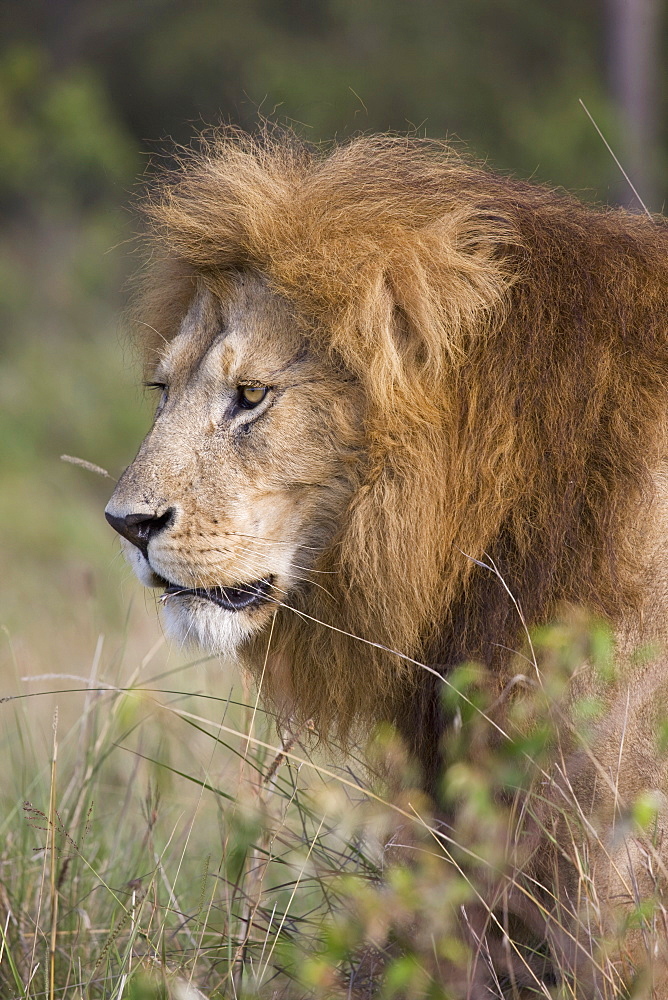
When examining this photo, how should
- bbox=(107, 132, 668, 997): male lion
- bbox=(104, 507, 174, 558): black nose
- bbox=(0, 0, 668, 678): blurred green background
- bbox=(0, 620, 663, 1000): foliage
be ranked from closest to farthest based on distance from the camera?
bbox=(0, 620, 663, 1000): foliage < bbox=(107, 132, 668, 997): male lion < bbox=(104, 507, 174, 558): black nose < bbox=(0, 0, 668, 678): blurred green background

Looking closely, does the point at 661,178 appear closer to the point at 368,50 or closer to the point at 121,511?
the point at 368,50

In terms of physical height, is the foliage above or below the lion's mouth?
below

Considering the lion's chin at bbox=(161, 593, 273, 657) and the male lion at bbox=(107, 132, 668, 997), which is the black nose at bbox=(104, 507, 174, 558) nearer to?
the male lion at bbox=(107, 132, 668, 997)

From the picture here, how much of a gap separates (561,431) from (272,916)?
147 centimetres

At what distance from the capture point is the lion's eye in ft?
8.59

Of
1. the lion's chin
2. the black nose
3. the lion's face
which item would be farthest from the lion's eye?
the lion's chin

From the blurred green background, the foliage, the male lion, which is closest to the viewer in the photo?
the foliage

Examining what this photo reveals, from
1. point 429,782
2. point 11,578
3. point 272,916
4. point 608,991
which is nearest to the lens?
point 608,991

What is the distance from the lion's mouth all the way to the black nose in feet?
0.42

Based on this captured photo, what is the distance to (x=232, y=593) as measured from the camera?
8.64ft

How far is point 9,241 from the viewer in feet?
51.1

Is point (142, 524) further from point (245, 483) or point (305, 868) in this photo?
point (305, 868)

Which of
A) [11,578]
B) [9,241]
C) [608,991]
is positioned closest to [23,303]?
[9,241]

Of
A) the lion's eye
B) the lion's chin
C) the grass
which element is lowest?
the grass
